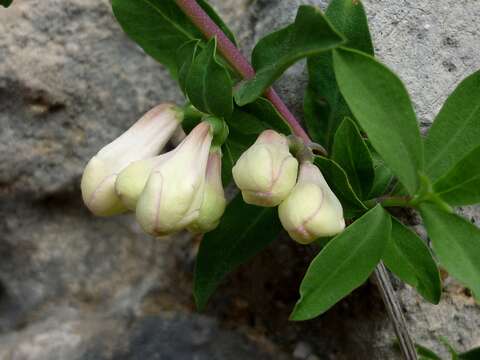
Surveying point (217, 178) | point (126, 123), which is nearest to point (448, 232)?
point (217, 178)

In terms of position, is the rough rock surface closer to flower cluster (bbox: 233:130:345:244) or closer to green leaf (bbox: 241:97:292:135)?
green leaf (bbox: 241:97:292:135)

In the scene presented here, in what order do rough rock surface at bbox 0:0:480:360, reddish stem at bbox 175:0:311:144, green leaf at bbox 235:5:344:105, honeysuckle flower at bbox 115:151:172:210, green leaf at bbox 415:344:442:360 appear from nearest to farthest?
1. green leaf at bbox 235:5:344:105
2. honeysuckle flower at bbox 115:151:172:210
3. reddish stem at bbox 175:0:311:144
4. green leaf at bbox 415:344:442:360
5. rough rock surface at bbox 0:0:480:360

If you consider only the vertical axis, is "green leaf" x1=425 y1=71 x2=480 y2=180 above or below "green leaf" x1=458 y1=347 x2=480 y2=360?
above

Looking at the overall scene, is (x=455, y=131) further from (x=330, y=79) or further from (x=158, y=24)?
(x=158, y=24)

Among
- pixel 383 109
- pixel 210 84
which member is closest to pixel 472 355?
pixel 383 109

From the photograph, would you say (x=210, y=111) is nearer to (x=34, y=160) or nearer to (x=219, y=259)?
(x=219, y=259)

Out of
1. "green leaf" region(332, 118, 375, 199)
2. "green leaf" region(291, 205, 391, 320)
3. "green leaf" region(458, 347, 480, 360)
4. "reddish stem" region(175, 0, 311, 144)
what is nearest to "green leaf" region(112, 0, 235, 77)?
"reddish stem" region(175, 0, 311, 144)
